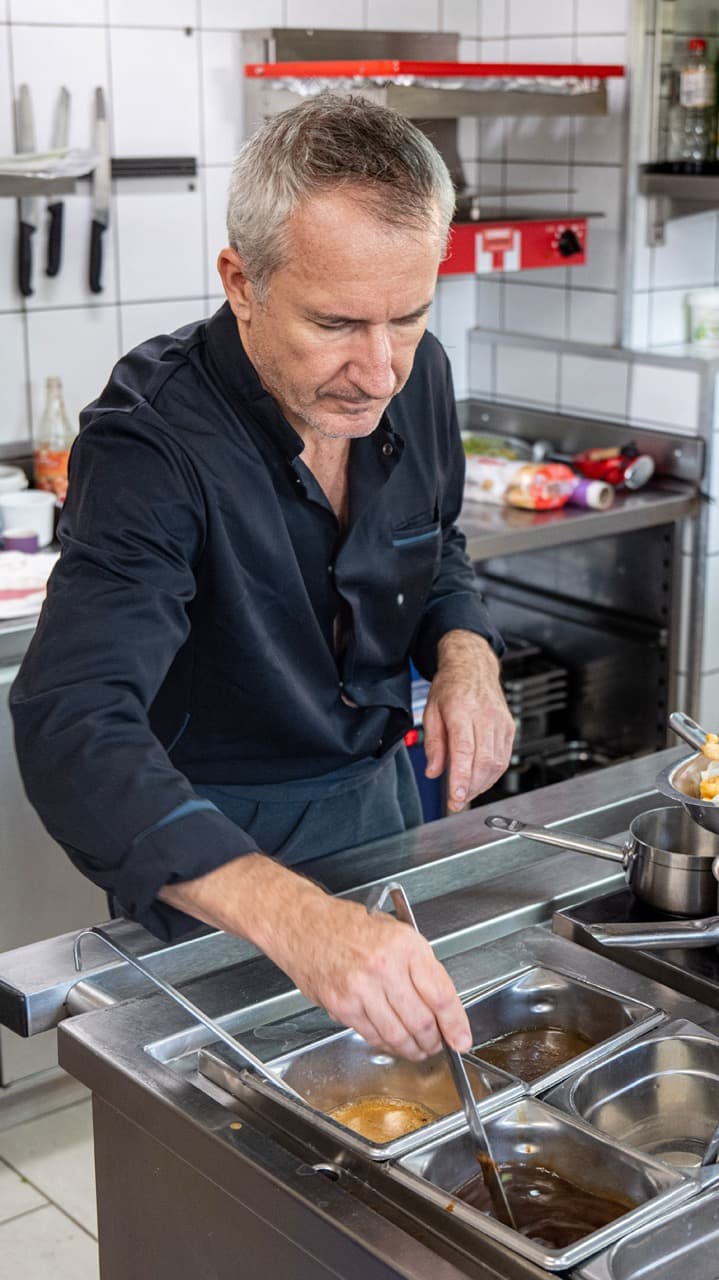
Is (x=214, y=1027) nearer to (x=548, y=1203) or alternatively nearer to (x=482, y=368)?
(x=548, y=1203)

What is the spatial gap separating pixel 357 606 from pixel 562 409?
1.91 meters

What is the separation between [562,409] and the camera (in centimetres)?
334

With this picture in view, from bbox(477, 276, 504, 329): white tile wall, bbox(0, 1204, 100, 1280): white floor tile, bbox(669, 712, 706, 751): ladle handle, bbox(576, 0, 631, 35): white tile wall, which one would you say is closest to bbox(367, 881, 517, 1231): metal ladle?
bbox(669, 712, 706, 751): ladle handle

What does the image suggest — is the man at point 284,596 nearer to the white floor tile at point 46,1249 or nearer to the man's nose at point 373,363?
the man's nose at point 373,363

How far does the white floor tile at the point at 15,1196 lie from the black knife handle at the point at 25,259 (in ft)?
5.00

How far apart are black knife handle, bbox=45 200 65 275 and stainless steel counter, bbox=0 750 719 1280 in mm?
1664

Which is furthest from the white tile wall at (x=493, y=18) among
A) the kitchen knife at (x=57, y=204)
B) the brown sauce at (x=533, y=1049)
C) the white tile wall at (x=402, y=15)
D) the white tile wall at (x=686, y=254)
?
the brown sauce at (x=533, y=1049)

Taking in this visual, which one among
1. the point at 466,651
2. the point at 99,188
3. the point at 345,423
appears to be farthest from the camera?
the point at 99,188

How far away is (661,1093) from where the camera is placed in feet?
3.72

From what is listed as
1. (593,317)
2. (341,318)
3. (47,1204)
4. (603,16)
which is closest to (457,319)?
(593,317)

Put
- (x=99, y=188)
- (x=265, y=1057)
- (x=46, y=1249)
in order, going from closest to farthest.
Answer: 1. (x=265, y=1057)
2. (x=46, y=1249)
3. (x=99, y=188)

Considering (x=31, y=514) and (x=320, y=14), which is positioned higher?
(x=320, y=14)

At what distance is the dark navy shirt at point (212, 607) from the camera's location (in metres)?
1.13

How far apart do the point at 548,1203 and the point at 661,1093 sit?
150 millimetres
